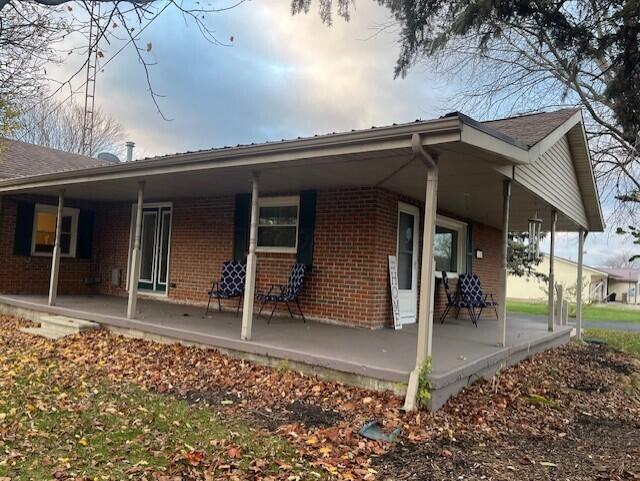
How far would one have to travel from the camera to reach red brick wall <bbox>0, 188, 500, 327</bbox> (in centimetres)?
736

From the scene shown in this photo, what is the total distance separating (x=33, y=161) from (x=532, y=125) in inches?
478

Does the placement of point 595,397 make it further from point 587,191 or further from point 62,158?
point 62,158

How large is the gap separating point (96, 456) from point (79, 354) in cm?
340

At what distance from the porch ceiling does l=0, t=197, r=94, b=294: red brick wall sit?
0.92m

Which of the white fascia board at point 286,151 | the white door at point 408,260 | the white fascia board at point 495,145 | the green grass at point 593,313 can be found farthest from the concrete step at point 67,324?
the green grass at point 593,313

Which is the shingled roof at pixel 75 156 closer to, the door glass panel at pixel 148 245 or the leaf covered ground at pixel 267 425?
the door glass panel at pixel 148 245

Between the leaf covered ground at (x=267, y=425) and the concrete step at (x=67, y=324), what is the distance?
1.11 meters

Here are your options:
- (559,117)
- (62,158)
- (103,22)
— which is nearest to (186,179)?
(103,22)

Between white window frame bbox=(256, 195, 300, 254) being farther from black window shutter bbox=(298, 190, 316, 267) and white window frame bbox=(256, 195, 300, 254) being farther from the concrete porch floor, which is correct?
the concrete porch floor

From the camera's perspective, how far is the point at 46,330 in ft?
24.8

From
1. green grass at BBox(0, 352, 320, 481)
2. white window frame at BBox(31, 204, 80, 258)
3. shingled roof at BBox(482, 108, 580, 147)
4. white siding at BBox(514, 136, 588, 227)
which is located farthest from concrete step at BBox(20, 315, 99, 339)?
shingled roof at BBox(482, 108, 580, 147)

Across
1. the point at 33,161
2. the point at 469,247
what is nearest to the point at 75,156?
the point at 33,161

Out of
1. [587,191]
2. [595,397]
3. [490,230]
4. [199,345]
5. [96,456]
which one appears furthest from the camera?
[490,230]

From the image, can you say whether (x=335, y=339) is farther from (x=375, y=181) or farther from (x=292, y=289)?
(x=375, y=181)
